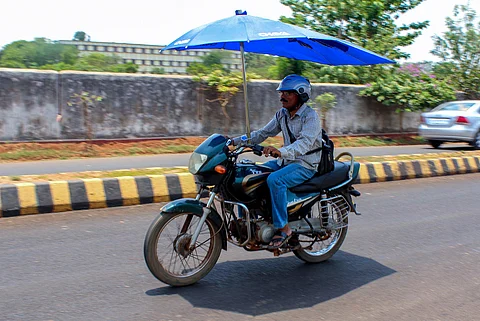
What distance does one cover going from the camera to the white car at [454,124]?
52.0ft

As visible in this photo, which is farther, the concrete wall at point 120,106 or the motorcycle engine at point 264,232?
the concrete wall at point 120,106

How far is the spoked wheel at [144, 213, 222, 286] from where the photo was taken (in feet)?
14.6

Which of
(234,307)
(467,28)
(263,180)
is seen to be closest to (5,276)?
(234,307)

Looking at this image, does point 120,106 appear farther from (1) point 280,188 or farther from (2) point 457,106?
(1) point 280,188

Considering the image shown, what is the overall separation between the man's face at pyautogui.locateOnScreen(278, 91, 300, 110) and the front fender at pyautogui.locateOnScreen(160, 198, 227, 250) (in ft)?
3.77

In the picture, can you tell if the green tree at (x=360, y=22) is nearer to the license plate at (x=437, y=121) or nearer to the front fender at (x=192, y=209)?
the license plate at (x=437, y=121)

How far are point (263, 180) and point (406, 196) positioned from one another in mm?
4903

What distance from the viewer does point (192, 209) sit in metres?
4.55

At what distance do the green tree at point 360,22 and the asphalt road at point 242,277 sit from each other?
51.0 feet

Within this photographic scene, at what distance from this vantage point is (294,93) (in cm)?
495

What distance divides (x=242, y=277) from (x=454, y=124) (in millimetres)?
12699

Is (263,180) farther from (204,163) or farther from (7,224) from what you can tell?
(7,224)

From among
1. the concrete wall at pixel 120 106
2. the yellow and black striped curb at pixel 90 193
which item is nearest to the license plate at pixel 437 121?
the concrete wall at pixel 120 106

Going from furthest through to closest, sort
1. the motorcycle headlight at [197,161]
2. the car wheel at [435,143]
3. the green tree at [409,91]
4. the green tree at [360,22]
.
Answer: the green tree at [360,22] < the green tree at [409,91] < the car wheel at [435,143] < the motorcycle headlight at [197,161]
